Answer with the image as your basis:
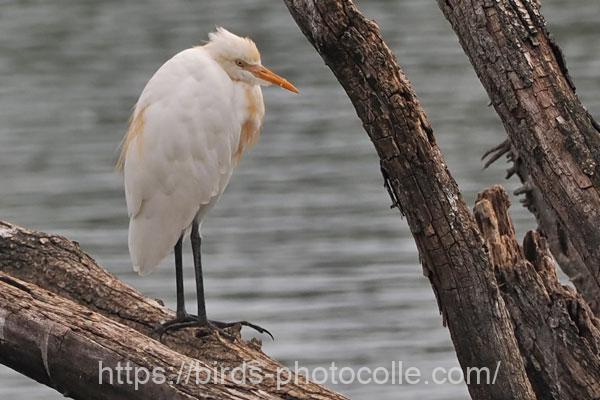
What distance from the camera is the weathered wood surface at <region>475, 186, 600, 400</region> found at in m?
4.89

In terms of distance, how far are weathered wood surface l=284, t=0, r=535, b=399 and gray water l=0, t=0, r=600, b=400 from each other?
14.2 feet

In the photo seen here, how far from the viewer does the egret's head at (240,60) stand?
641 cm

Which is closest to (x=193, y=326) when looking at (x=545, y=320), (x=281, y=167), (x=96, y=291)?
(x=96, y=291)

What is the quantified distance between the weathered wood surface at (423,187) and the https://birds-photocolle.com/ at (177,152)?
1.74 meters

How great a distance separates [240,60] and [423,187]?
2.26m

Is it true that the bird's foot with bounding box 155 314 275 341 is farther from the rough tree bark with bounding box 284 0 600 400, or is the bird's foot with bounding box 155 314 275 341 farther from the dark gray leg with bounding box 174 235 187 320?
the rough tree bark with bounding box 284 0 600 400

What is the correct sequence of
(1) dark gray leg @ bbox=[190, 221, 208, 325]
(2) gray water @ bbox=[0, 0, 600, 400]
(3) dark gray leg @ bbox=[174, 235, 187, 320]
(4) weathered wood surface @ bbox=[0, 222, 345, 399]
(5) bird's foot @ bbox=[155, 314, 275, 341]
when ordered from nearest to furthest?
1. (4) weathered wood surface @ bbox=[0, 222, 345, 399]
2. (5) bird's foot @ bbox=[155, 314, 275, 341]
3. (3) dark gray leg @ bbox=[174, 235, 187, 320]
4. (1) dark gray leg @ bbox=[190, 221, 208, 325]
5. (2) gray water @ bbox=[0, 0, 600, 400]

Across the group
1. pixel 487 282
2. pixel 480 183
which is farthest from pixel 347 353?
pixel 487 282

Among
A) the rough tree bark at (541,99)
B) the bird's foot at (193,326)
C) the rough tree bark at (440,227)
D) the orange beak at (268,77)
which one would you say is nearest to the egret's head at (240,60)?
the orange beak at (268,77)

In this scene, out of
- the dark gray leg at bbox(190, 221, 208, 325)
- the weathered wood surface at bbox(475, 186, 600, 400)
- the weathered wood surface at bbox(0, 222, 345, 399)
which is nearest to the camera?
the weathered wood surface at bbox(475, 186, 600, 400)

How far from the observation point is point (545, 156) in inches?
175

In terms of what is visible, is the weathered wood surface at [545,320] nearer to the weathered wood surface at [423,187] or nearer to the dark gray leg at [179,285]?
the weathered wood surface at [423,187]

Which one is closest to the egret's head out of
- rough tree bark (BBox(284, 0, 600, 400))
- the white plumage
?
the white plumage

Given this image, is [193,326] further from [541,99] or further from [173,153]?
[541,99]
